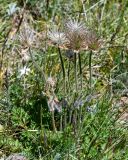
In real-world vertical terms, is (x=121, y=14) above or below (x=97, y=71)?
above

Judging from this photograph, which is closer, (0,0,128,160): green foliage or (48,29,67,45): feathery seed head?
(48,29,67,45): feathery seed head

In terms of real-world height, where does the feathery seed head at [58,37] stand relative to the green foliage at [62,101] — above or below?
above

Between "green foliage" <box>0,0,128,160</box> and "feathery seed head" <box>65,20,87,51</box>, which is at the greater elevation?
"feathery seed head" <box>65,20,87,51</box>

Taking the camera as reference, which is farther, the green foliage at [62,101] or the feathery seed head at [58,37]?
the green foliage at [62,101]

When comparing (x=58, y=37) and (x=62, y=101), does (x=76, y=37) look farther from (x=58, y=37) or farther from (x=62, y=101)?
(x=62, y=101)

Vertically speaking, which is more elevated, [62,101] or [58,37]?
[58,37]

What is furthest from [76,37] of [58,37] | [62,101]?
[62,101]

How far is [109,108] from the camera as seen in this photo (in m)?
2.45

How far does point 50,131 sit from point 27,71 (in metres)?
0.58

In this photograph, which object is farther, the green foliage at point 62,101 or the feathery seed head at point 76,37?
the green foliage at point 62,101

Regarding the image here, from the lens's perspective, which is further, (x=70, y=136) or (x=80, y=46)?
(x=70, y=136)

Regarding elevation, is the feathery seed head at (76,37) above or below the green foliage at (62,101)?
above

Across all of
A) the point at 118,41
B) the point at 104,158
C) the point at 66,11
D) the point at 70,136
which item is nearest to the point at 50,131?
the point at 70,136

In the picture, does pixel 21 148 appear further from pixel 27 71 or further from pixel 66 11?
pixel 66 11
